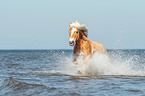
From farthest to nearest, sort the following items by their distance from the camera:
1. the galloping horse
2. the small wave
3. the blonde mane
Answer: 1. the blonde mane
2. the galloping horse
3. the small wave

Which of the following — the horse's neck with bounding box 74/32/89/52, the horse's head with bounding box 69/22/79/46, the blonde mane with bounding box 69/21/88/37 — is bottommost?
the horse's neck with bounding box 74/32/89/52

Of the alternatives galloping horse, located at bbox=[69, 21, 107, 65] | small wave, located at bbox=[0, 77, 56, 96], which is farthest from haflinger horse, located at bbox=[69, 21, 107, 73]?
small wave, located at bbox=[0, 77, 56, 96]

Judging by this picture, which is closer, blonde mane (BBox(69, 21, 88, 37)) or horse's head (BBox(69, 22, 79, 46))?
horse's head (BBox(69, 22, 79, 46))

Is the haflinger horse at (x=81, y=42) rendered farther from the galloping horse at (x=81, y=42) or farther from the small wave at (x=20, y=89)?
the small wave at (x=20, y=89)

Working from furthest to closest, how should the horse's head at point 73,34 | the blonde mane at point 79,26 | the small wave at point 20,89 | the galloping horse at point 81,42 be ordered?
the blonde mane at point 79,26
the galloping horse at point 81,42
the horse's head at point 73,34
the small wave at point 20,89

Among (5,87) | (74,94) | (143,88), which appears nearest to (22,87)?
(5,87)

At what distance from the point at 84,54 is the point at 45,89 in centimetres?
367

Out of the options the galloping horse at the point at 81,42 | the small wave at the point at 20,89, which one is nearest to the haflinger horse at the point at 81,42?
the galloping horse at the point at 81,42

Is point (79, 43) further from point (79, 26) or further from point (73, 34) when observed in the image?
point (79, 26)

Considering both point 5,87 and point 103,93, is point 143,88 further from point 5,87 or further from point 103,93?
point 5,87

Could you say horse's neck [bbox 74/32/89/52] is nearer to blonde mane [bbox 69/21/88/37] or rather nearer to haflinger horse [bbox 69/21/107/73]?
haflinger horse [bbox 69/21/107/73]

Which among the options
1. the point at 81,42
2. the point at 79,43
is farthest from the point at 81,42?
the point at 79,43

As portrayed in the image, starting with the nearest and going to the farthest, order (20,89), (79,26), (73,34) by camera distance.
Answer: (20,89)
(73,34)
(79,26)

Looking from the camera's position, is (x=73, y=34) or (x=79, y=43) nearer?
(x=73, y=34)
